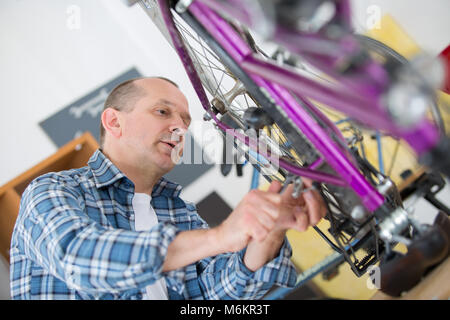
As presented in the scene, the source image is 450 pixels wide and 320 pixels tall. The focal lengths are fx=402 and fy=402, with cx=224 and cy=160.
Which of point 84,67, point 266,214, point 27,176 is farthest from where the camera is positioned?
point 84,67

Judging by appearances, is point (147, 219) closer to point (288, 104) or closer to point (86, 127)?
point (288, 104)

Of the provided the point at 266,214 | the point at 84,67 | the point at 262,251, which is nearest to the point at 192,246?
the point at 266,214

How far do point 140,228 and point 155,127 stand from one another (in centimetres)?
24

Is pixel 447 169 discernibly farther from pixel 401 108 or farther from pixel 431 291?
pixel 431 291

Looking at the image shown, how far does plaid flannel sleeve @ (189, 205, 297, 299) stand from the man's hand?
9.5 inches

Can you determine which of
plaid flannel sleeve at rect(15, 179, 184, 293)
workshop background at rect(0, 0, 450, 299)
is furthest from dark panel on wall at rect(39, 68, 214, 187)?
plaid flannel sleeve at rect(15, 179, 184, 293)

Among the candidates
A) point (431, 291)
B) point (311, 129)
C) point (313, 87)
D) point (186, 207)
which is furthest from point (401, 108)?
point (186, 207)

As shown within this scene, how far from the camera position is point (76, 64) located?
2283 mm

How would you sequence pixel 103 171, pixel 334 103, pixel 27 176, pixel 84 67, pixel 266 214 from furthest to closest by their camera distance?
pixel 84 67 → pixel 27 176 → pixel 103 171 → pixel 266 214 → pixel 334 103

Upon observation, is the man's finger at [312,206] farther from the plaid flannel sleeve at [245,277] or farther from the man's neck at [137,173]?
the man's neck at [137,173]

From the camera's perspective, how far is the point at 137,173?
39.3 inches

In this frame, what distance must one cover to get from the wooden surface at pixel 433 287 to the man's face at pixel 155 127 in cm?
55

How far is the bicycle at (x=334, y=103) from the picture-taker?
1.32 ft
